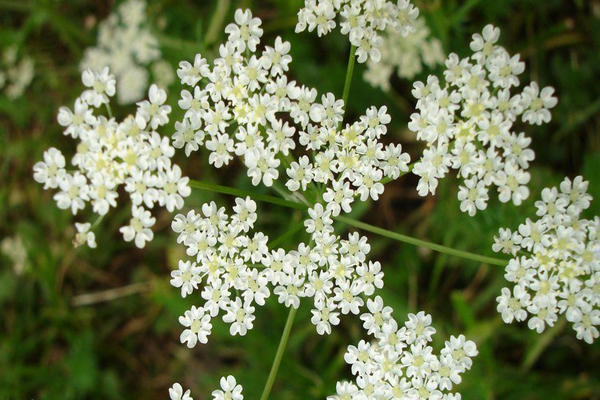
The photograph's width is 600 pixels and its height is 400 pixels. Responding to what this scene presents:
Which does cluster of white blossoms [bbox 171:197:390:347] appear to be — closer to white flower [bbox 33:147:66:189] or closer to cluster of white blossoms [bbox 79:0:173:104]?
white flower [bbox 33:147:66:189]

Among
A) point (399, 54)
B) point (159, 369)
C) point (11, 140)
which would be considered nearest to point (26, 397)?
point (159, 369)

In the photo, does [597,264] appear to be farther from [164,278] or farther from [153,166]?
[164,278]

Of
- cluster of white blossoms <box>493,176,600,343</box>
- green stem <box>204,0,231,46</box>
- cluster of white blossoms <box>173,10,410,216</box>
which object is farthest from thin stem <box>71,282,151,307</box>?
cluster of white blossoms <box>493,176,600,343</box>

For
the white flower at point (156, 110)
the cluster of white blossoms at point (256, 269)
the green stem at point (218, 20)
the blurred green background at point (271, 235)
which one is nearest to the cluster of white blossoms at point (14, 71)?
the blurred green background at point (271, 235)

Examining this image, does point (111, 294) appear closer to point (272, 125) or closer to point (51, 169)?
point (51, 169)

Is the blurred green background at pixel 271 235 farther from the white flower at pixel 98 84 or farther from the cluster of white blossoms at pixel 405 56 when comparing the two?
the white flower at pixel 98 84

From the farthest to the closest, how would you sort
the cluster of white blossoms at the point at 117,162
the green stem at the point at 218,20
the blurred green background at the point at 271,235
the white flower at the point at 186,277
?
the green stem at the point at 218,20
the blurred green background at the point at 271,235
the white flower at the point at 186,277
the cluster of white blossoms at the point at 117,162
